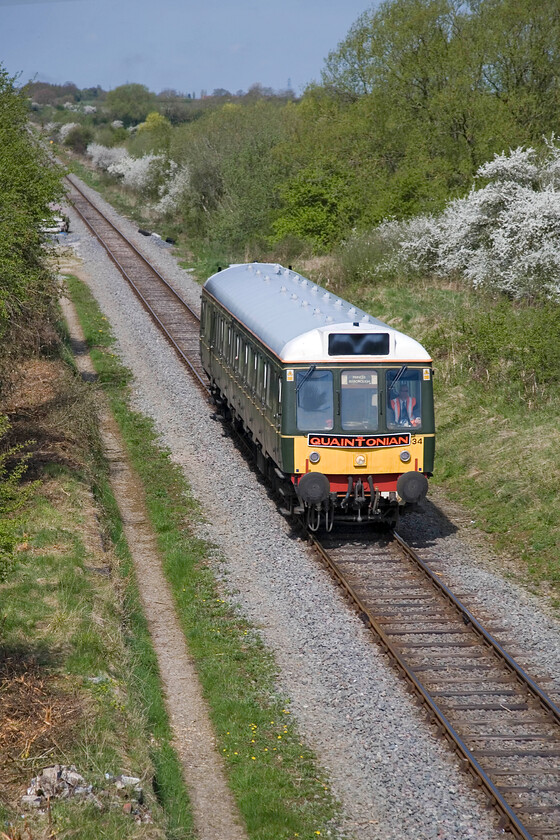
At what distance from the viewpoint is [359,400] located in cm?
1501

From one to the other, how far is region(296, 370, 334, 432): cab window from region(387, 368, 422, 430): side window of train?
904 millimetres

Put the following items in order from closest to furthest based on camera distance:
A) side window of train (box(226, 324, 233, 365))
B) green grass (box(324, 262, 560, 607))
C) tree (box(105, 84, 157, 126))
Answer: green grass (box(324, 262, 560, 607))
side window of train (box(226, 324, 233, 365))
tree (box(105, 84, 157, 126))

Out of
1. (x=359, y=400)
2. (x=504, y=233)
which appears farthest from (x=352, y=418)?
(x=504, y=233)

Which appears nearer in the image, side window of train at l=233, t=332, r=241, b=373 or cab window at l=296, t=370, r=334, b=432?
cab window at l=296, t=370, r=334, b=432

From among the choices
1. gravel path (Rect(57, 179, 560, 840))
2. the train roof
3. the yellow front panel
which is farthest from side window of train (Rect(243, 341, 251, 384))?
the yellow front panel

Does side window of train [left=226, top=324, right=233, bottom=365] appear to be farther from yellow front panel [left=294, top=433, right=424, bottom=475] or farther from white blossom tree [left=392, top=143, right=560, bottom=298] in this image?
white blossom tree [left=392, top=143, right=560, bottom=298]

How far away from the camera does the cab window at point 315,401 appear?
1495cm

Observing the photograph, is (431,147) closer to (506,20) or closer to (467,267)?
(506,20)

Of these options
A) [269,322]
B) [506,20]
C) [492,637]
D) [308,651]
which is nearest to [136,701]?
[308,651]

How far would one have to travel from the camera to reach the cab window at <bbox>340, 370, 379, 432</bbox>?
589 inches

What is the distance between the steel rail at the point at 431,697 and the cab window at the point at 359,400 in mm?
1968

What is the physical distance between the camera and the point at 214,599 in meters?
13.6

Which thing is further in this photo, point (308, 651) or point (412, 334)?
point (412, 334)

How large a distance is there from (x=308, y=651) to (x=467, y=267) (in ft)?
65.0
